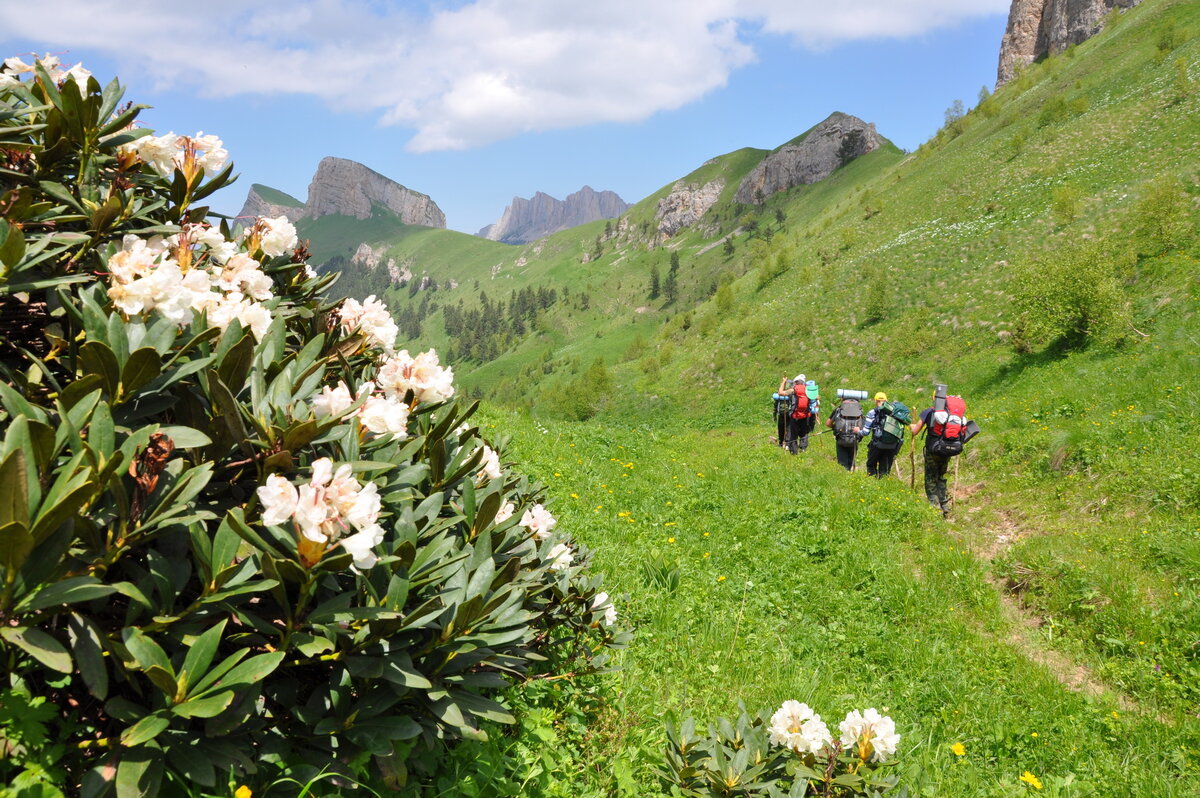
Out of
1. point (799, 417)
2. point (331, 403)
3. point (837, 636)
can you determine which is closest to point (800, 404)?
point (799, 417)

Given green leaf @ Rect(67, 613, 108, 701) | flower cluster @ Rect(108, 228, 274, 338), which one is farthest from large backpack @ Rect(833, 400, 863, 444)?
green leaf @ Rect(67, 613, 108, 701)

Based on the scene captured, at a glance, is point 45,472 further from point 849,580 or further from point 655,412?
point 655,412

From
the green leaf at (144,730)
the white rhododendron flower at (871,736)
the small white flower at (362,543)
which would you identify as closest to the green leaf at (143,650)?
the green leaf at (144,730)

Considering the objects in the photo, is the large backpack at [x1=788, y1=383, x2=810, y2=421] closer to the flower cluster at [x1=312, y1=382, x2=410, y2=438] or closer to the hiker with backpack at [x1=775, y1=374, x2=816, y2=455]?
A: the hiker with backpack at [x1=775, y1=374, x2=816, y2=455]

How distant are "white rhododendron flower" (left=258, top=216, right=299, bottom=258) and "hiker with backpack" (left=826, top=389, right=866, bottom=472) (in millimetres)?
12842

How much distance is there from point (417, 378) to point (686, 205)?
192932 mm

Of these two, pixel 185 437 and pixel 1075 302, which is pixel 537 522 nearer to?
pixel 185 437

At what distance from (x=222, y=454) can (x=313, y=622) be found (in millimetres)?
642

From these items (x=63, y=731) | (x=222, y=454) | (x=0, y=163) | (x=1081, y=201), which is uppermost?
(x=1081, y=201)

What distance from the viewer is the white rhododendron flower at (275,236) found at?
276 centimetres

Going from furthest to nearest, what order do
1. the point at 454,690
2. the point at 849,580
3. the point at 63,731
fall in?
the point at 849,580 → the point at 454,690 → the point at 63,731

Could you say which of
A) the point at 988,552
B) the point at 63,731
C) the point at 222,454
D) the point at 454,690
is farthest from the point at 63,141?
the point at 988,552

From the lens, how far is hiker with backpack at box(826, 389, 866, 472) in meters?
13.6

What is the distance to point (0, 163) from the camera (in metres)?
2.16
